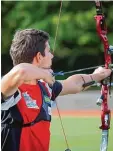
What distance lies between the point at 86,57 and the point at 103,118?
16.1m

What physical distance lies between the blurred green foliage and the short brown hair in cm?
1581

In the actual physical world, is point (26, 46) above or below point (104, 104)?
above

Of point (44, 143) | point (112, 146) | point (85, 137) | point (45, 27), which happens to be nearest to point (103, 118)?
point (44, 143)

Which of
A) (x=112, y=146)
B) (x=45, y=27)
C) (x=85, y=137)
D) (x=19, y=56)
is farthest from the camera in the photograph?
(x=45, y=27)

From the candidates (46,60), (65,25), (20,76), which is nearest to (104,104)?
(46,60)

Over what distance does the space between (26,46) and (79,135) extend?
4.91 m

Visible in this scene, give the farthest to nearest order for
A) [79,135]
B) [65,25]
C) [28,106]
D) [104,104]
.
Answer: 1. [65,25]
2. [79,135]
3. [104,104]
4. [28,106]

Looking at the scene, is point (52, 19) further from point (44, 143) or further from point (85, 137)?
point (44, 143)

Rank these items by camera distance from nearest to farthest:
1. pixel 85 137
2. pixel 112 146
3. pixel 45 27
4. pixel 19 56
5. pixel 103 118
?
pixel 19 56 → pixel 103 118 → pixel 112 146 → pixel 85 137 → pixel 45 27

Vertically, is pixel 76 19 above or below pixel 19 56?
below

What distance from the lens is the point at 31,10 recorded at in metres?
20.7

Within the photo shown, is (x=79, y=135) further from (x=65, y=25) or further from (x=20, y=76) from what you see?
(x=65, y=25)

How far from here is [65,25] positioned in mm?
19891

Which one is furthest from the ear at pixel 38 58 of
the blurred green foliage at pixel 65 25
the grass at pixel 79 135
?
the blurred green foliage at pixel 65 25
